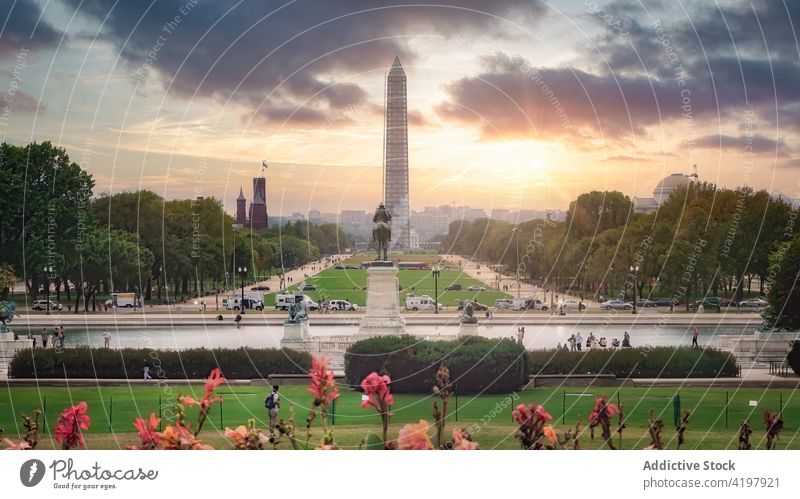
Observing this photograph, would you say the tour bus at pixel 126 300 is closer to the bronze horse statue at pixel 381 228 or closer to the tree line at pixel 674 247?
the tree line at pixel 674 247

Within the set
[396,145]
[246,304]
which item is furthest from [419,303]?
[396,145]

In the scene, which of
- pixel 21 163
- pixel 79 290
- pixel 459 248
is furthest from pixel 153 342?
pixel 459 248

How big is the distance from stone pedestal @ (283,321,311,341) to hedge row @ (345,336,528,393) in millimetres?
6969

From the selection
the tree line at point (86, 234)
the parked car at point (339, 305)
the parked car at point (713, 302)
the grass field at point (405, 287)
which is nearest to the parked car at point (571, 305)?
the grass field at point (405, 287)

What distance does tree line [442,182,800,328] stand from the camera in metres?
51.4

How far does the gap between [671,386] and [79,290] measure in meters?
37.5

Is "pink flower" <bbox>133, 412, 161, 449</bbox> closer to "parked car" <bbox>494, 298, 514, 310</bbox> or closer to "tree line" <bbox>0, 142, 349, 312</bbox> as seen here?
"tree line" <bbox>0, 142, 349, 312</bbox>

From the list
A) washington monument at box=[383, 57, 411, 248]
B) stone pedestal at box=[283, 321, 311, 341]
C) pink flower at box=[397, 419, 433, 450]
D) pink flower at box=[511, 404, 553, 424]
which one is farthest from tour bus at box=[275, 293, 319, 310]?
pink flower at box=[511, 404, 553, 424]

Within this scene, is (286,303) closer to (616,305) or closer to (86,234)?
(86,234)

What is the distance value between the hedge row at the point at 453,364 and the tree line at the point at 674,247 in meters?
10.7

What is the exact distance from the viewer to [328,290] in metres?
76.6

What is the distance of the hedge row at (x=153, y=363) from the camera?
31828mm

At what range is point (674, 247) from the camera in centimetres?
6016
